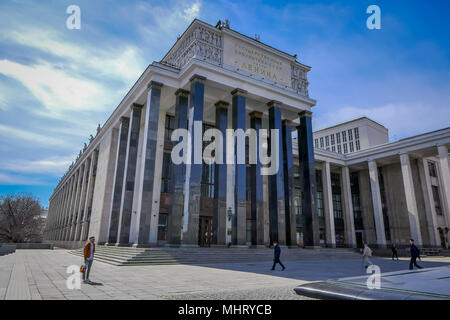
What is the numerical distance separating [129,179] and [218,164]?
857cm

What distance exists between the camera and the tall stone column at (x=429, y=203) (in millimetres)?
37344

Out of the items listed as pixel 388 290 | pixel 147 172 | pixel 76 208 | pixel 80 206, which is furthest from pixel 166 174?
pixel 76 208

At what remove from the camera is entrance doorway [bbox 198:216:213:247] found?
2500 centimetres

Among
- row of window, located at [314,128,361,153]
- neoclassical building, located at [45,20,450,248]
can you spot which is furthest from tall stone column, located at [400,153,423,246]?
row of window, located at [314,128,361,153]

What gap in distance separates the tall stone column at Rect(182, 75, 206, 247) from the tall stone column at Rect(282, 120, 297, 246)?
35.7ft

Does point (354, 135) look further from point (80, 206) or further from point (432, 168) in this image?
point (80, 206)

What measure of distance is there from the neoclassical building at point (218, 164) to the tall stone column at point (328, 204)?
0.43 metres

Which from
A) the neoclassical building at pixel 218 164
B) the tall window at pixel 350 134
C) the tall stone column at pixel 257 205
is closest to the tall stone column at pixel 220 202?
the neoclassical building at pixel 218 164

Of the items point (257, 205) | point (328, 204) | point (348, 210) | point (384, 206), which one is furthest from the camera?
point (348, 210)

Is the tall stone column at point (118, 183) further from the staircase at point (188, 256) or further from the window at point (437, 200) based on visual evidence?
the window at point (437, 200)

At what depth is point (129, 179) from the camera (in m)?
25.8

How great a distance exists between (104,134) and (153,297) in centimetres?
3496

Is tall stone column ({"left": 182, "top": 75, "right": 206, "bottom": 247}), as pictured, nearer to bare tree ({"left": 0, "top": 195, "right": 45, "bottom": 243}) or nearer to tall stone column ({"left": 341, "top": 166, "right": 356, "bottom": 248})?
tall stone column ({"left": 341, "top": 166, "right": 356, "bottom": 248})
